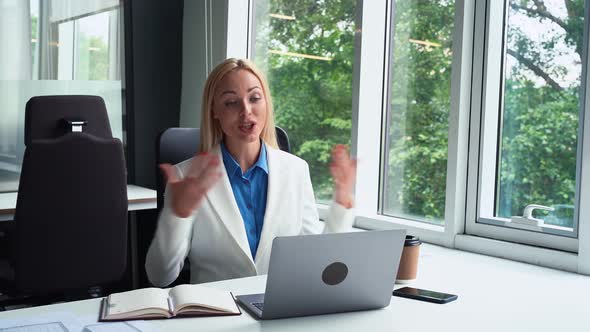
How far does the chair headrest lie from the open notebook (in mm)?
1766

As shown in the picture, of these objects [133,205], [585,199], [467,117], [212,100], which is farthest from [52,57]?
[585,199]

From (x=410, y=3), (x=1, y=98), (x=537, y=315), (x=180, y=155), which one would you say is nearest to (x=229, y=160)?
(x=180, y=155)

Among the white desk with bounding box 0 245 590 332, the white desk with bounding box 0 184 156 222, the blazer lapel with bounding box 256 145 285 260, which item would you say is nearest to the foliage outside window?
the white desk with bounding box 0 245 590 332

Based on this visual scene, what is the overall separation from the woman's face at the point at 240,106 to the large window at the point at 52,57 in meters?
2.00

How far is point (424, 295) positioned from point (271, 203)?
25.3 inches

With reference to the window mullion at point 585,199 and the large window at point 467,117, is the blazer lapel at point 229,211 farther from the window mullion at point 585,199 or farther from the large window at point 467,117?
the window mullion at point 585,199

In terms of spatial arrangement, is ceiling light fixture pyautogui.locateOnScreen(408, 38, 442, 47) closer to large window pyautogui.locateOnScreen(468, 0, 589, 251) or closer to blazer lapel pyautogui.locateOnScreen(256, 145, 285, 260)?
large window pyautogui.locateOnScreen(468, 0, 589, 251)

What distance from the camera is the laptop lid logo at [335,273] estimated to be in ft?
4.44

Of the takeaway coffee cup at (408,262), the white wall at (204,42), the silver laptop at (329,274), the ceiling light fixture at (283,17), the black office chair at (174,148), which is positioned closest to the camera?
the silver laptop at (329,274)

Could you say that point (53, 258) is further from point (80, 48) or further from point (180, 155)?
point (80, 48)

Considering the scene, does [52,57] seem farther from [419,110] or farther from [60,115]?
[419,110]

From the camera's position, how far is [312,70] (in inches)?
133

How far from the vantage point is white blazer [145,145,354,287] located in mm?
1813

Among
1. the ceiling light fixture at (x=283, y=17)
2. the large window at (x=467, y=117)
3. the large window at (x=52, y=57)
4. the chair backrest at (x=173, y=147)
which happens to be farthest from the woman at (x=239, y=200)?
the large window at (x=52, y=57)
